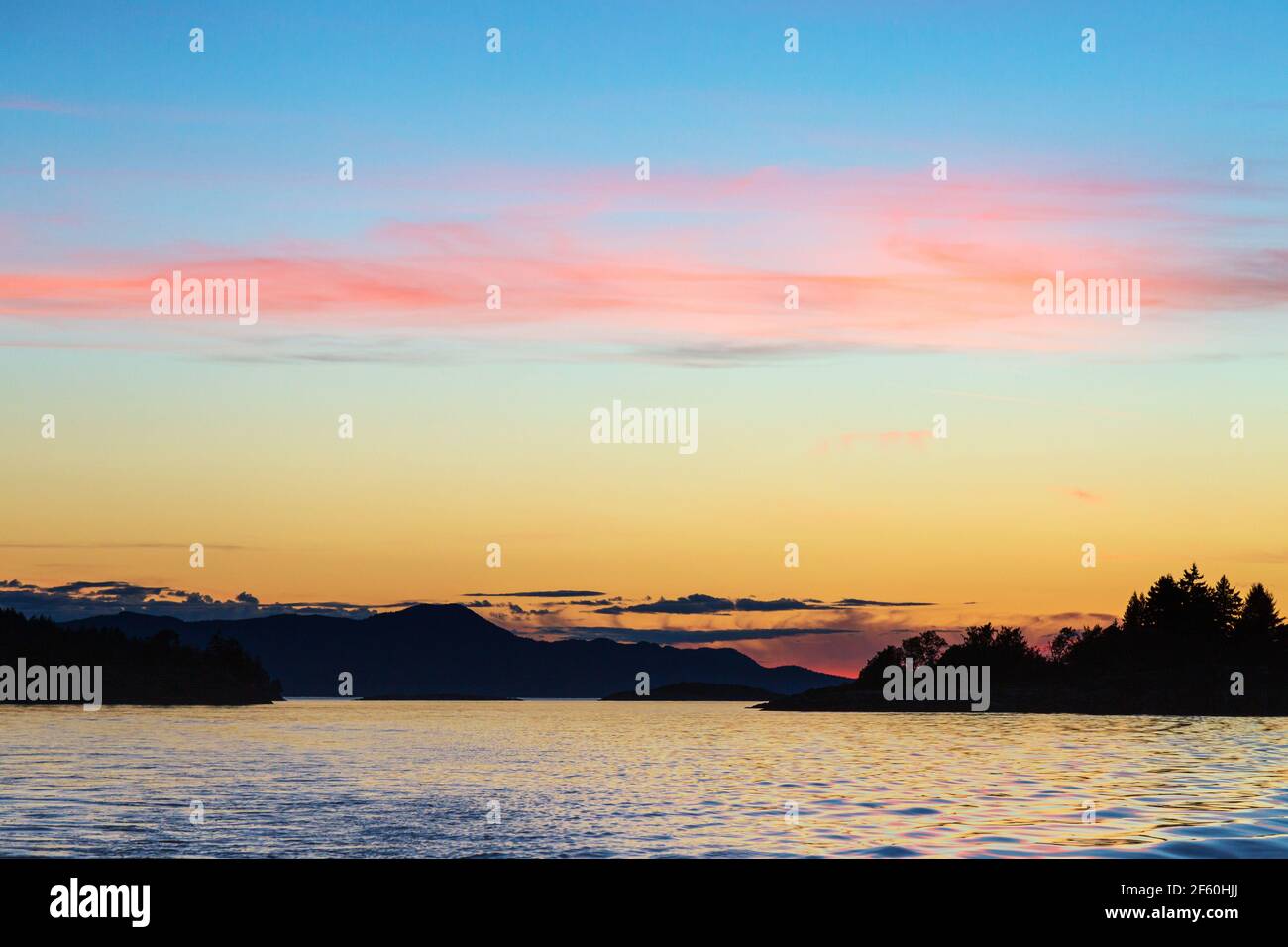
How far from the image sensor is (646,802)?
6134 cm

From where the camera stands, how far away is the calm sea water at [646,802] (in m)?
44.2

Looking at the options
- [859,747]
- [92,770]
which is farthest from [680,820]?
[859,747]

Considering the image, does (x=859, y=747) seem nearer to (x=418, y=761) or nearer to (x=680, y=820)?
(x=418, y=761)

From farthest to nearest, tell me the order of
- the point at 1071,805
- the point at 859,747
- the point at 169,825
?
the point at 859,747 < the point at 1071,805 < the point at 169,825

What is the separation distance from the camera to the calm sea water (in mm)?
44219

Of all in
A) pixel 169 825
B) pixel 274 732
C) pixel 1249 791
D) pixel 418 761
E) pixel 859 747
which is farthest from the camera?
pixel 274 732

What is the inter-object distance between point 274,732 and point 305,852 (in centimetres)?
13717

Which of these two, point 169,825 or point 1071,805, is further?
point 1071,805

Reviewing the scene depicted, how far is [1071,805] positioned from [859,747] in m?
72.7

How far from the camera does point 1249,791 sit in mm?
64562
